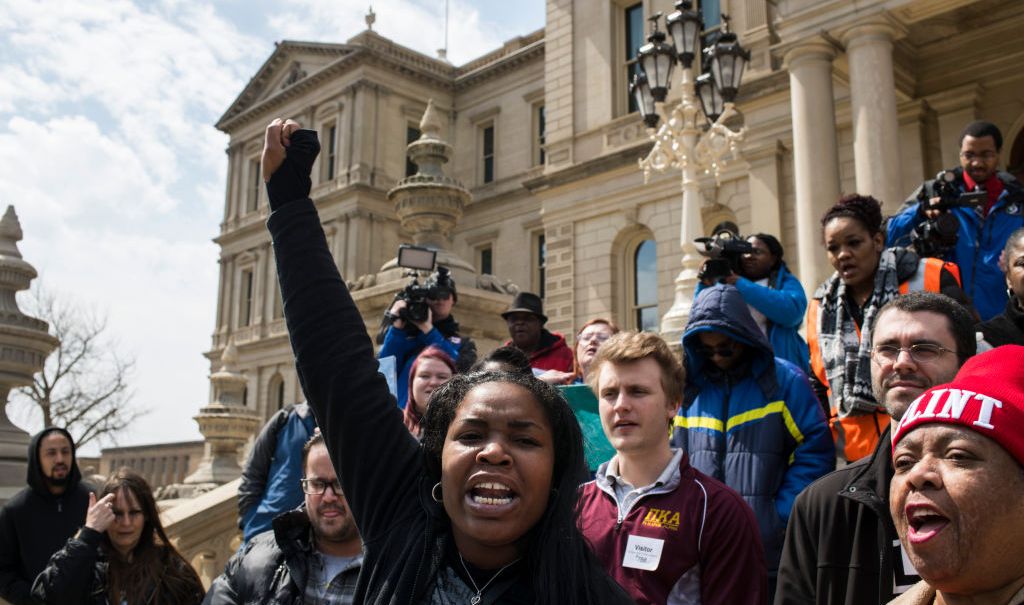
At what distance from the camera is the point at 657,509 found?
3.17 meters

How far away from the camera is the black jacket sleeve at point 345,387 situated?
2.11 metres

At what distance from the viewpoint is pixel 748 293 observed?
5168mm

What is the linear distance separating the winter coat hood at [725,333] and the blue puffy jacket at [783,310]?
0.93m

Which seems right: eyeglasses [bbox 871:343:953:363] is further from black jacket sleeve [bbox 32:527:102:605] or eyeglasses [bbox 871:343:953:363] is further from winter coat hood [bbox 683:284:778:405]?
black jacket sleeve [bbox 32:527:102:605]

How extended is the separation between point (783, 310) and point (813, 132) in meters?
9.70

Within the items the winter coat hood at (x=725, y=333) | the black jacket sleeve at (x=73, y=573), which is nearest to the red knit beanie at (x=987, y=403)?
the winter coat hood at (x=725, y=333)

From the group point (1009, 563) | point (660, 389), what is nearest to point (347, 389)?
point (1009, 563)

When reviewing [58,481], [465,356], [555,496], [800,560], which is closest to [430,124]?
[465,356]

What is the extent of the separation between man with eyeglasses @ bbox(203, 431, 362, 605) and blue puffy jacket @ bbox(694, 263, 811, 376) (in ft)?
8.26

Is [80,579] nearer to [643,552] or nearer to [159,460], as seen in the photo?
Answer: [643,552]

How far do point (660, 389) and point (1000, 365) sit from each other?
167 centimetres

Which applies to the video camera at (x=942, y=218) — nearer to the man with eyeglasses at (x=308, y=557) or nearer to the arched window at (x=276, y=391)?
the man with eyeglasses at (x=308, y=557)

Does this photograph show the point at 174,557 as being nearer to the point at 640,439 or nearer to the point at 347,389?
the point at 640,439

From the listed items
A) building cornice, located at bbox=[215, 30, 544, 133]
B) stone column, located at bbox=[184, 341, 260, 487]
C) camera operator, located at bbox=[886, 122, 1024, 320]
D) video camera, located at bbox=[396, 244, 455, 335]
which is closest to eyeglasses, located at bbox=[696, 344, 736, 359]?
camera operator, located at bbox=[886, 122, 1024, 320]
